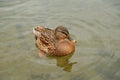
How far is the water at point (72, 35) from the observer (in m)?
6.95

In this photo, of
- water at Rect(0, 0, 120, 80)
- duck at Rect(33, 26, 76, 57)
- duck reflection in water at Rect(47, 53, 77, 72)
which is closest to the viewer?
water at Rect(0, 0, 120, 80)

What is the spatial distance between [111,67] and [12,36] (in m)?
3.23

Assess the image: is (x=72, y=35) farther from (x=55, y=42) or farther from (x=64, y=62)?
(x=64, y=62)

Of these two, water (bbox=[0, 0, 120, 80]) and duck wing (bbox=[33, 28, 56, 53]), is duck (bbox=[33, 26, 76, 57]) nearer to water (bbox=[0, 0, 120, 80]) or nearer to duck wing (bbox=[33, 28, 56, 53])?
duck wing (bbox=[33, 28, 56, 53])

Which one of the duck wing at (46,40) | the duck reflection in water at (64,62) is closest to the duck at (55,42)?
the duck wing at (46,40)

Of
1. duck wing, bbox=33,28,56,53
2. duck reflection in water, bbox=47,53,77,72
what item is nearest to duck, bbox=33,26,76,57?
duck wing, bbox=33,28,56,53

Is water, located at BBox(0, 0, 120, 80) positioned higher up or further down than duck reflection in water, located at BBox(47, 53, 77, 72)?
higher up

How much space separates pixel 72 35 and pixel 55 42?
92 centimetres

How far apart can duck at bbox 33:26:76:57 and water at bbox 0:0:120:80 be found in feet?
0.60

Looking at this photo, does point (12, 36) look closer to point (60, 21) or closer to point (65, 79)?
point (60, 21)

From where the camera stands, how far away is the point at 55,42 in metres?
7.81

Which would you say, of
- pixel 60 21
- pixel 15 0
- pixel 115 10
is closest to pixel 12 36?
pixel 60 21

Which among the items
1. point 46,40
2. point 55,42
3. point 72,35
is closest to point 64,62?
point 55,42

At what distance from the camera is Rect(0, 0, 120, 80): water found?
6.95 m
